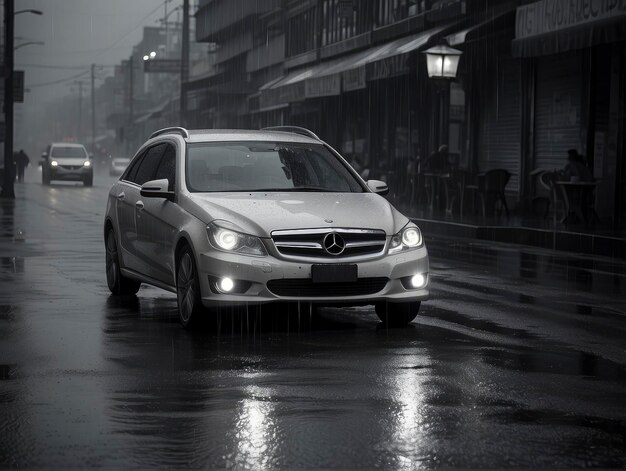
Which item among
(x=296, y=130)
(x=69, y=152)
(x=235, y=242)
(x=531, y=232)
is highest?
(x=69, y=152)

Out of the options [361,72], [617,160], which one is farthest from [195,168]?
[361,72]

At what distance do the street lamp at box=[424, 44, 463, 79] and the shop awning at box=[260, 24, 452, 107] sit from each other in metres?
3.05

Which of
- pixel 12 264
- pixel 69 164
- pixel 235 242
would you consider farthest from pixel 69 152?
pixel 235 242

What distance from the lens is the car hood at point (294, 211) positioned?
948 centimetres

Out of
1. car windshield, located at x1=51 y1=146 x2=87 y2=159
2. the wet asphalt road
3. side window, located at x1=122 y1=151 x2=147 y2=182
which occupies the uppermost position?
car windshield, located at x1=51 y1=146 x2=87 y2=159

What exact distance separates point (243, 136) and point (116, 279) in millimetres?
1930

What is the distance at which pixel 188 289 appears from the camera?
971 cm

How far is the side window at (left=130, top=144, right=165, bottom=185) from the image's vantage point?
1164 centimetres

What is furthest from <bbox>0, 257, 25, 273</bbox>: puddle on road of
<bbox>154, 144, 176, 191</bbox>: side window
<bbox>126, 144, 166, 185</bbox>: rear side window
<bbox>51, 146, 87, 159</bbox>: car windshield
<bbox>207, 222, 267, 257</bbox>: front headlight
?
<bbox>51, 146, 87, 159</bbox>: car windshield

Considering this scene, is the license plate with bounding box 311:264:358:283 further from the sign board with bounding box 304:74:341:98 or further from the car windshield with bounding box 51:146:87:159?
the car windshield with bounding box 51:146:87:159

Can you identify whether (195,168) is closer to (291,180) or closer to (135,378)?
(291,180)

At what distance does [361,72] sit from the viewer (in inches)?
1351

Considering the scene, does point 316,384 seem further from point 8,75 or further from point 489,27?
point 8,75

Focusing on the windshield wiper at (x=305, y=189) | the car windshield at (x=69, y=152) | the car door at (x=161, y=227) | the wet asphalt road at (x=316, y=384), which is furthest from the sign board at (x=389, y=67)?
the car windshield at (x=69, y=152)
